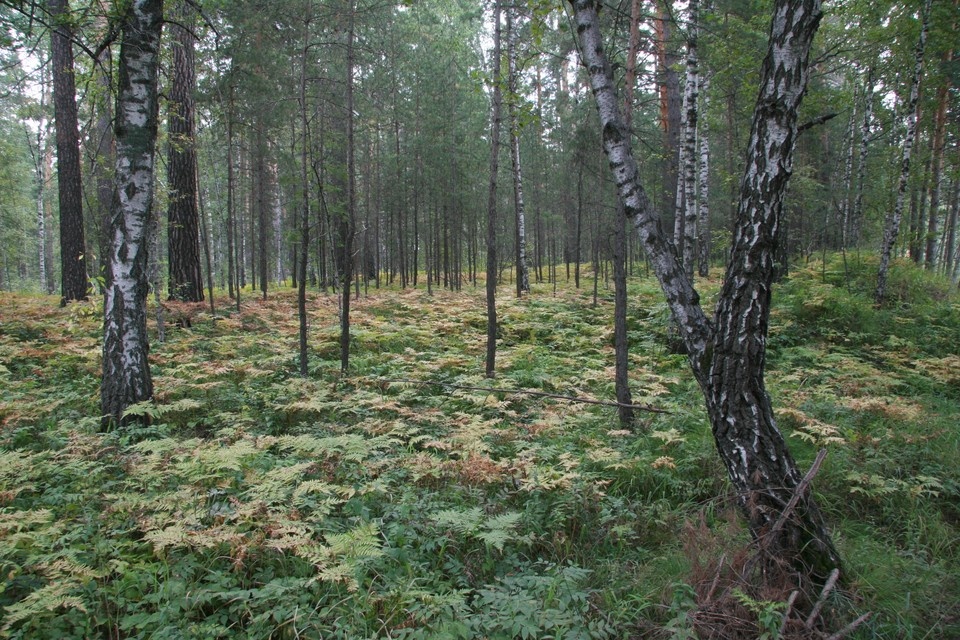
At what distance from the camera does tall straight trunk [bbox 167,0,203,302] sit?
38.6 feet

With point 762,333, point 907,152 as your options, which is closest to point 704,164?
point 907,152

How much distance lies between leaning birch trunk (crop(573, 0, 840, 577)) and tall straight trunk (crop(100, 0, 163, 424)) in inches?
243

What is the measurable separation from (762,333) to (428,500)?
310 cm

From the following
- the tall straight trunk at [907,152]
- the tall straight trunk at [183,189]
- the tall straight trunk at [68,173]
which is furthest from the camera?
the tall straight trunk at [68,173]

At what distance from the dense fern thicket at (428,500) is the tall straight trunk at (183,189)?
13.6 ft

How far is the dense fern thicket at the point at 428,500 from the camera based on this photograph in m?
3.02

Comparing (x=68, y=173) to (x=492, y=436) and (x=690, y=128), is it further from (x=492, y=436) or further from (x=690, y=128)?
(x=690, y=128)

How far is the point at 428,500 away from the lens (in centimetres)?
446

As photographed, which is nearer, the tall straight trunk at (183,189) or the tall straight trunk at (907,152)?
the tall straight trunk at (907,152)

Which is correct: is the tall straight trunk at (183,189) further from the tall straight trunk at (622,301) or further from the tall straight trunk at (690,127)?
the tall straight trunk at (690,127)

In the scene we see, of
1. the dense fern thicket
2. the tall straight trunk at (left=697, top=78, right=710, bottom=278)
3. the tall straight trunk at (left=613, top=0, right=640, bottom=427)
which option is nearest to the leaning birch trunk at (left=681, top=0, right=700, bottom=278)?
the dense fern thicket

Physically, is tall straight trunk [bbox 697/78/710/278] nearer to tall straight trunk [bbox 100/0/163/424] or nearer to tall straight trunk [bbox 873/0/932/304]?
tall straight trunk [bbox 873/0/932/304]

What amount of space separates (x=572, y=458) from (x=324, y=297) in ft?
46.7

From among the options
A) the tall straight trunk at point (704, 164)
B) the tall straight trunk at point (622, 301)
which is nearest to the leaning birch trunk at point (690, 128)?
the tall straight trunk at point (622, 301)
